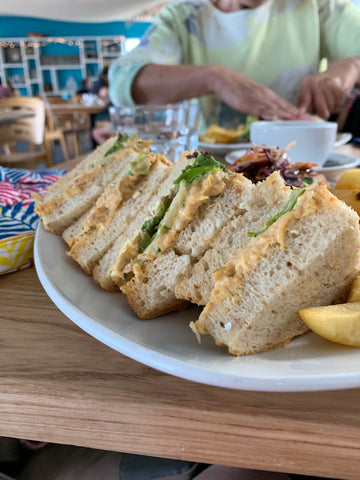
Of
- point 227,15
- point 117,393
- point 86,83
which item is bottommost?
point 86,83

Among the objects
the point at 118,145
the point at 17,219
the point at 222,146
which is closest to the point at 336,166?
the point at 222,146

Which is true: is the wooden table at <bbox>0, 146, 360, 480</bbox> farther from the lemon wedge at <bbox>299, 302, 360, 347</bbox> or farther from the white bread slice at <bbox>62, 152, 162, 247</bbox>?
the white bread slice at <bbox>62, 152, 162, 247</bbox>

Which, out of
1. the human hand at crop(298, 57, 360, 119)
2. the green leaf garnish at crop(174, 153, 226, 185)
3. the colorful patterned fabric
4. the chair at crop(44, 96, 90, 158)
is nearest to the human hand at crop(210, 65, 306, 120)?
the human hand at crop(298, 57, 360, 119)

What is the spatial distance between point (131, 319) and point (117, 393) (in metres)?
0.14

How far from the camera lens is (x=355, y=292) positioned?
2.12ft

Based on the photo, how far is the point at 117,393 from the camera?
61 centimetres

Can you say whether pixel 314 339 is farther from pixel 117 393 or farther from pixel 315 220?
pixel 117 393

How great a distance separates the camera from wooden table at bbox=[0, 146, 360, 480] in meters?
0.55

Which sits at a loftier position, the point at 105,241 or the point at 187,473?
the point at 105,241

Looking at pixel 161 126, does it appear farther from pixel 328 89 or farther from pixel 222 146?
pixel 328 89

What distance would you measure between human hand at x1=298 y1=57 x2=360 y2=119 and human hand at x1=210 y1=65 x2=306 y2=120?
0.80ft

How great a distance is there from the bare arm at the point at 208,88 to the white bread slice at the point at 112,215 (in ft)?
6.09

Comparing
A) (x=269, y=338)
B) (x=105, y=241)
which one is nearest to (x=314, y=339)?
(x=269, y=338)

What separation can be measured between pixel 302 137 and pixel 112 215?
39.9 inches
